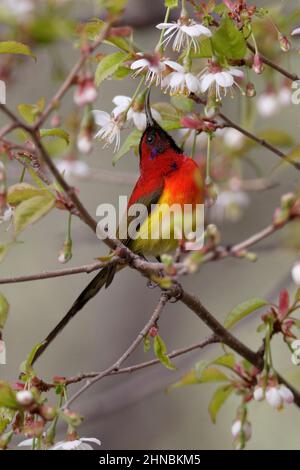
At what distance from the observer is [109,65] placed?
2502 millimetres

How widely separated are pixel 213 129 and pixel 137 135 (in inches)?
15.1

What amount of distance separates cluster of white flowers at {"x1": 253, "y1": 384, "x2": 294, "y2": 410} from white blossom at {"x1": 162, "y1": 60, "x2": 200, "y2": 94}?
0.93m

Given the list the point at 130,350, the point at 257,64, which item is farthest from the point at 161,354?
the point at 257,64

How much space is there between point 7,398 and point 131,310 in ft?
12.6

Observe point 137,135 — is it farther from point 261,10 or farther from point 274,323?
point 274,323

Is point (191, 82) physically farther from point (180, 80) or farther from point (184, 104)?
point (184, 104)

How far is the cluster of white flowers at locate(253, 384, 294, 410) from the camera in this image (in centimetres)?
242

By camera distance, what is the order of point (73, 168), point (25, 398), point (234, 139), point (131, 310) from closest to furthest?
point (25, 398), point (234, 139), point (73, 168), point (131, 310)

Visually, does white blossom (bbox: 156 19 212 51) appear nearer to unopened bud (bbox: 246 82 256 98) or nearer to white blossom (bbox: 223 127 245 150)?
unopened bud (bbox: 246 82 256 98)

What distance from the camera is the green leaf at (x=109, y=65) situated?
97.3 inches

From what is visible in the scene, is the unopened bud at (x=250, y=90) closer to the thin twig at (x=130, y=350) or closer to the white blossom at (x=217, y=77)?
the white blossom at (x=217, y=77)

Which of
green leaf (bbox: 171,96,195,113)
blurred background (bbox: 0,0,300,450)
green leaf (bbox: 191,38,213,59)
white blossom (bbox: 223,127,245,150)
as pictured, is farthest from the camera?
blurred background (bbox: 0,0,300,450)

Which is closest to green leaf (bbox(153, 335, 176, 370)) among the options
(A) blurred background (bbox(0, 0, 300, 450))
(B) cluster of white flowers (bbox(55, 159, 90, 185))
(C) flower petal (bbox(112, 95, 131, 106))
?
(C) flower petal (bbox(112, 95, 131, 106))

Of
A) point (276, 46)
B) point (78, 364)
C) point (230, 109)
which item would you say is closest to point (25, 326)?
point (78, 364)
